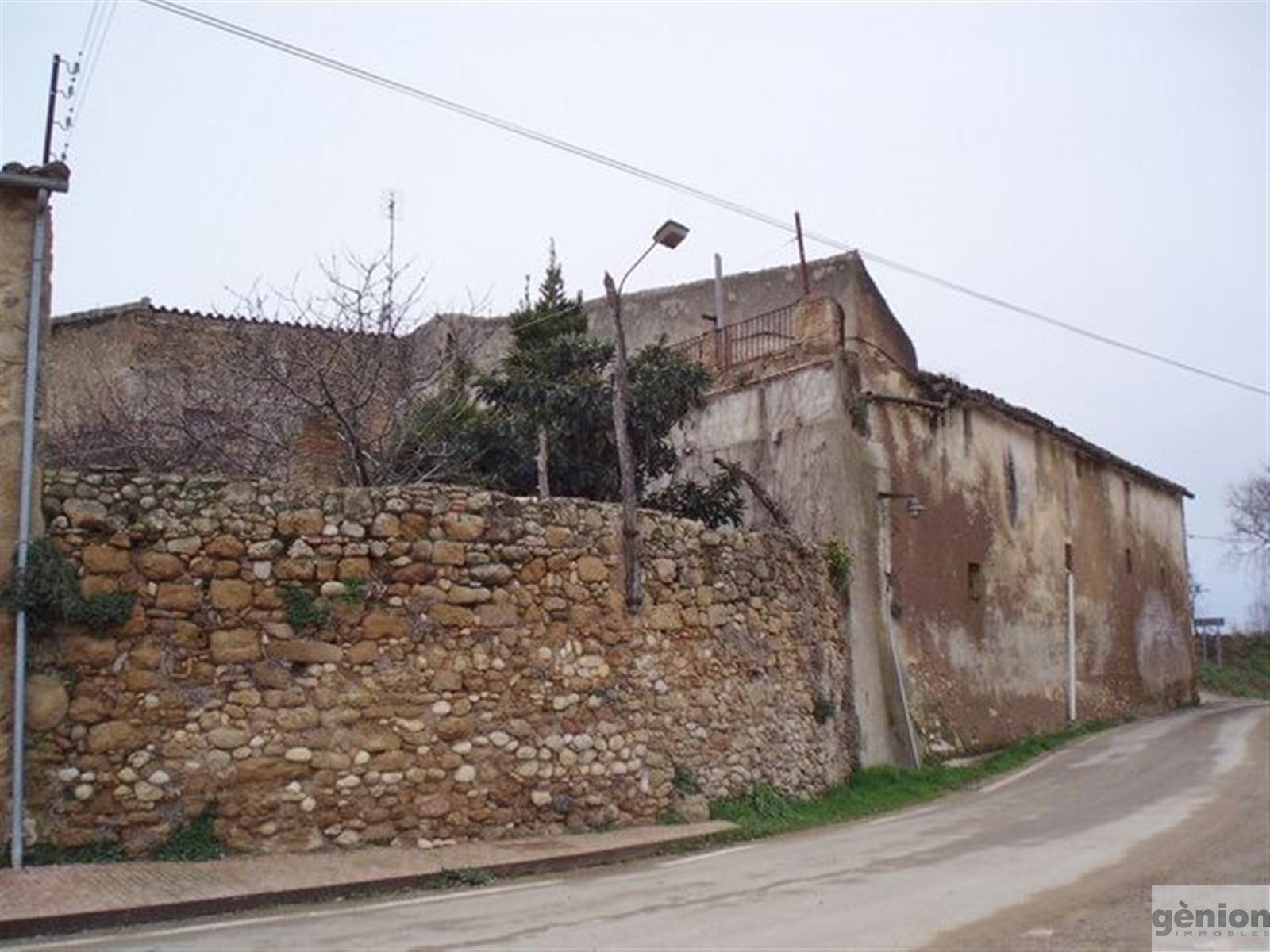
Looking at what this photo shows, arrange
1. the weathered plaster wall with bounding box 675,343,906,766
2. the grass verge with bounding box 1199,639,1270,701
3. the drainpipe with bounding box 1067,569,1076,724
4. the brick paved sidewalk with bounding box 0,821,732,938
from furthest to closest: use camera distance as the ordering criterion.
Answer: the grass verge with bounding box 1199,639,1270,701, the drainpipe with bounding box 1067,569,1076,724, the weathered plaster wall with bounding box 675,343,906,766, the brick paved sidewalk with bounding box 0,821,732,938

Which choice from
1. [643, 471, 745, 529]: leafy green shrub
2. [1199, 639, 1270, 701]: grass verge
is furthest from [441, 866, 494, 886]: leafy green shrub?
[1199, 639, 1270, 701]: grass verge

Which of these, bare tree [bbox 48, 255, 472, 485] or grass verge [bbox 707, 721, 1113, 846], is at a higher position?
bare tree [bbox 48, 255, 472, 485]

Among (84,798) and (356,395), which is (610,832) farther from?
(356,395)

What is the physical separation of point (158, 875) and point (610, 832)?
4.40m

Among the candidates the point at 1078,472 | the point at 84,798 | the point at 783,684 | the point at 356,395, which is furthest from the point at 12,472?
the point at 1078,472

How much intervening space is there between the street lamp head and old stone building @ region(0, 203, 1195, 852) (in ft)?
9.62

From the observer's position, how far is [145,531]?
9680mm

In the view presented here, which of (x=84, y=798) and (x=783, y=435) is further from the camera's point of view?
(x=783, y=435)

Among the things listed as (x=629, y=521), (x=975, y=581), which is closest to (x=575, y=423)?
(x=629, y=521)

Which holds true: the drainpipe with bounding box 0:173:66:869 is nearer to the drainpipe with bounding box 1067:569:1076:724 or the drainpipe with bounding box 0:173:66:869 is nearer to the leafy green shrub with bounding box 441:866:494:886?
the leafy green shrub with bounding box 441:866:494:886

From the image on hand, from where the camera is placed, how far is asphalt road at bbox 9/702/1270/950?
24.1 ft

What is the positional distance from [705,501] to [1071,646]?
9.92 m

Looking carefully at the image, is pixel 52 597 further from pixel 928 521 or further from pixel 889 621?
pixel 928 521

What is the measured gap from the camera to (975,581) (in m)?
20.4
